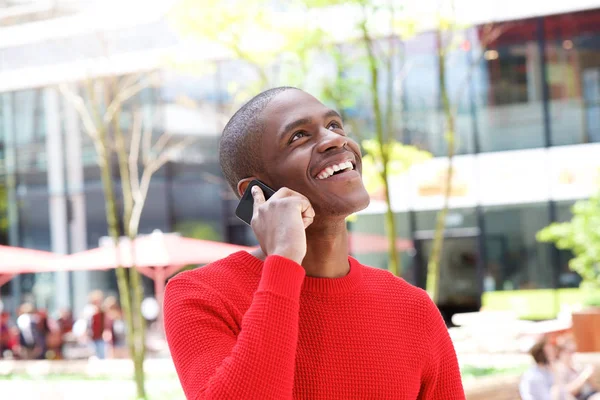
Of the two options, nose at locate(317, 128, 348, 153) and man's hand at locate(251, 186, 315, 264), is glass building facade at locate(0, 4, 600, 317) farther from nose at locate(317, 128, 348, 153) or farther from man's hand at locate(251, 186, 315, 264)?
man's hand at locate(251, 186, 315, 264)

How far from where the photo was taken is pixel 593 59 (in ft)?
50.1

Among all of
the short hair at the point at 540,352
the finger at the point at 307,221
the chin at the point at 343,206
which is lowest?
the short hair at the point at 540,352

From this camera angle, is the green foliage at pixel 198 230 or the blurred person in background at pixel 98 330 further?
the green foliage at pixel 198 230

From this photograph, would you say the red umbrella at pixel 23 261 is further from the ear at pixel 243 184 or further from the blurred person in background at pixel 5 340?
the ear at pixel 243 184

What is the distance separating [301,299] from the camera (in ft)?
4.79

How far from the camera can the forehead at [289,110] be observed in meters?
1.47

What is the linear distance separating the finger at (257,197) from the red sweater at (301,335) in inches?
4.7

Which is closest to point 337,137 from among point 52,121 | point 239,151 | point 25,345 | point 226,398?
point 239,151

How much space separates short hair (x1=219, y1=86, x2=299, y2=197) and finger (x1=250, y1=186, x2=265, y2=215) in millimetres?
64

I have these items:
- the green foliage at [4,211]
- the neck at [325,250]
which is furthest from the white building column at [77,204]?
the neck at [325,250]

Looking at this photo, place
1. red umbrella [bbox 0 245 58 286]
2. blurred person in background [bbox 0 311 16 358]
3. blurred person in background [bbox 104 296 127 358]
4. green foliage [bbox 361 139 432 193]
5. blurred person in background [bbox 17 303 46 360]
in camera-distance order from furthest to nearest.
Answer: blurred person in background [bbox 0 311 16 358], blurred person in background [bbox 17 303 46 360], blurred person in background [bbox 104 296 127 358], red umbrella [bbox 0 245 58 286], green foliage [bbox 361 139 432 193]

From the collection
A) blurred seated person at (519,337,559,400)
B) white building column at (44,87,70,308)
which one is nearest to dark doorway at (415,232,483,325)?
white building column at (44,87,70,308)

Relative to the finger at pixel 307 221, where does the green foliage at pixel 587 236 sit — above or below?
below

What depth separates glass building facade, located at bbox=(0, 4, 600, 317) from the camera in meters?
15.5
